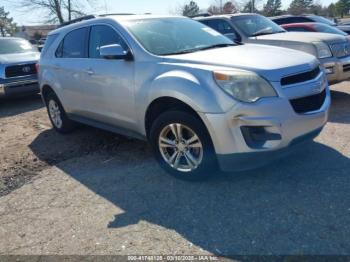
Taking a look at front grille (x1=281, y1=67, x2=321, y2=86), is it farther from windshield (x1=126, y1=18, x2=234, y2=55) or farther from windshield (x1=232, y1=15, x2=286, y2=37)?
windshield (x1=232, y1=15, x2=286, y2=37)

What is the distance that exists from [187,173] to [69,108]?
8.81 ft

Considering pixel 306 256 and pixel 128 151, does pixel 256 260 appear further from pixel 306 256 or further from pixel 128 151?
pixel 128 151

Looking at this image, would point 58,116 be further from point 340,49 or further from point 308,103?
point 340,49

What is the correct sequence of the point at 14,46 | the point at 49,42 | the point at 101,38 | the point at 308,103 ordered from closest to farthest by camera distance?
the point at 308,103 → the point at 101,38 → the point at 49,42 → the point at 14,46

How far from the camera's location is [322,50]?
22.9ft

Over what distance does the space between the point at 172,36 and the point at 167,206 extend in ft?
7.03

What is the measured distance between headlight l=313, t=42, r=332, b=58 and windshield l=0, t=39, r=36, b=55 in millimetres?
7842

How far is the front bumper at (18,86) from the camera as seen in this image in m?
9.16

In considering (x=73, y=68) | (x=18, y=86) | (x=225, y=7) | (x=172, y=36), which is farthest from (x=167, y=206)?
(x=225, y=7)

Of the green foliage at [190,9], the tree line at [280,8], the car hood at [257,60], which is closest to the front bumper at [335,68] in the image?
the car hood at [257,60]

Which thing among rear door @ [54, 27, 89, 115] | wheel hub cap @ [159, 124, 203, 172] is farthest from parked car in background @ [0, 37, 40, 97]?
wheel hub cap @ [159, 124, 203, 172]

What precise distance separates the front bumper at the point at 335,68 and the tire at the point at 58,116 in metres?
4.65

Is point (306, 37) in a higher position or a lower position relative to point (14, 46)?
higher

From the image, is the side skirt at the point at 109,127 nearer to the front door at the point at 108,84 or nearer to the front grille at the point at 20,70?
the front door at the point at 108,84
